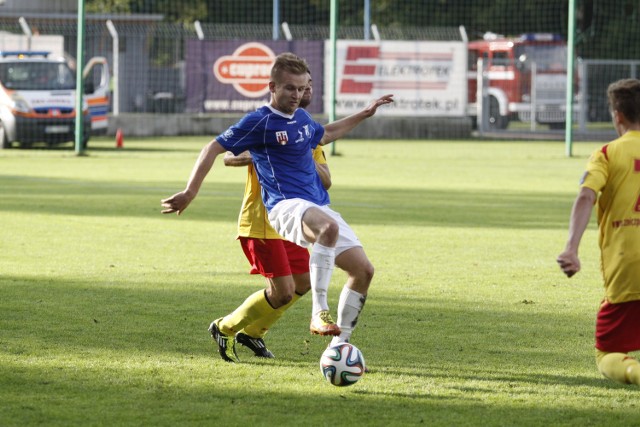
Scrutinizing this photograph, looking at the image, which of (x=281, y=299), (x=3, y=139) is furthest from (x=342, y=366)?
(x=3, y=139)

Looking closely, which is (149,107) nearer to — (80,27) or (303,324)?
(80,27)

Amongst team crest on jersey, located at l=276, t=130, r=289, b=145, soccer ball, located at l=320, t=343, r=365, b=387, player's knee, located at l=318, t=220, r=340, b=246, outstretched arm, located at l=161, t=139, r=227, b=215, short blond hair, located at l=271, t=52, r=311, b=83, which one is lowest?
soccer ball, located at l=320, t=343, r=365, b=387

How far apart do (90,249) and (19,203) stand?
462 cm

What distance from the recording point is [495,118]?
4047 cm

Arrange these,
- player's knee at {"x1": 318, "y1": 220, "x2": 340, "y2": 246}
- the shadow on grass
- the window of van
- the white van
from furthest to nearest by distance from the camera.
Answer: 1. the window of van
2. the white van
3. the shadow on grass
4. player's knee at {"x1": 318, "y1": 220, "x2": 340, "y2": 246}

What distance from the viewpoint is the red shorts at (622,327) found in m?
5.79

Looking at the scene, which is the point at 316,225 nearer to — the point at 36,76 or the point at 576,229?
the point at 576,229

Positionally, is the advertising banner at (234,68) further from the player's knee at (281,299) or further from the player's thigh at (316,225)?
the player's thigh at (316,225)

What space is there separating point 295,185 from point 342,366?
3.35 ft

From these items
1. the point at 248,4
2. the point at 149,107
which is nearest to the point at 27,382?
the point at 149,107

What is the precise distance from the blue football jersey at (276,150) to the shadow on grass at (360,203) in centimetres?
758

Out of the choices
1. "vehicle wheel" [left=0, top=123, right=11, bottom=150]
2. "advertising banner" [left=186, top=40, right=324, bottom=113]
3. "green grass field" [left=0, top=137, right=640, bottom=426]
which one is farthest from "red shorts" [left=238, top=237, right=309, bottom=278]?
"advertising banner" [left=186, top=40, right=324, bottom=113]

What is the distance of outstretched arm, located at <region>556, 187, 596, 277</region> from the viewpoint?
5215 millimetres

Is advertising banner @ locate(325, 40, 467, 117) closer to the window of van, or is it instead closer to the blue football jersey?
the window of van
